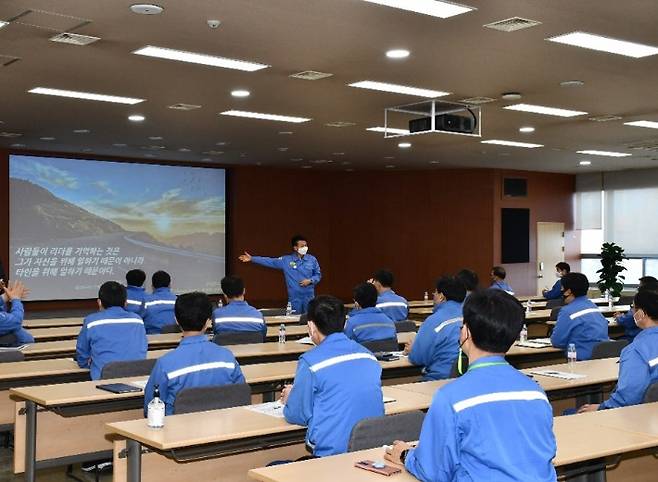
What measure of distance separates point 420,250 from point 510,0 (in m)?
13.9

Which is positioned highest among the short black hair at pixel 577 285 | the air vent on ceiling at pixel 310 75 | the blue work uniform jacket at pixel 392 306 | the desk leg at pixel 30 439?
the air vent on ceiling at pixel 310 75

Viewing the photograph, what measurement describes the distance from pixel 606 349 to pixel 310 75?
13.0 feet

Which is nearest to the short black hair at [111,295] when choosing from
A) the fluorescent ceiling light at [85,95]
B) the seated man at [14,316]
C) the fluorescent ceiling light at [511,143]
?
the seated man at [14,316]

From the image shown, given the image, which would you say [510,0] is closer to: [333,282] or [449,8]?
[449,8]

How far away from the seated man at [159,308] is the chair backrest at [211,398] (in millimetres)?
4497

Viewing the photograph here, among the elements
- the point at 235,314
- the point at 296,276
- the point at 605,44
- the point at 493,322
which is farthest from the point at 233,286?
the point at 493,322

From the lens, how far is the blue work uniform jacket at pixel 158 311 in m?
8.76

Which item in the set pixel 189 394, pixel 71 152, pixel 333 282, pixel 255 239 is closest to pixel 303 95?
pixel 189 394

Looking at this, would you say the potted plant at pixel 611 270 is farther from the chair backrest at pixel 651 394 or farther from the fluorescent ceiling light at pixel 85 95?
the chair backrest at pixel 651 394

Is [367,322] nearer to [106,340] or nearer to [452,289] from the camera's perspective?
[452,289]

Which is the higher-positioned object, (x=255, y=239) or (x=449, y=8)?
(x=449, y=8)

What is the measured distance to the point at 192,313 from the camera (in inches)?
178

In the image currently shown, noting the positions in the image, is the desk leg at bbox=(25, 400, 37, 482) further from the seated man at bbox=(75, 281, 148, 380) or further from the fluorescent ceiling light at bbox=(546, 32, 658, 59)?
the fluorescent ceiling light at bbox=(546, 32, 658, 59)

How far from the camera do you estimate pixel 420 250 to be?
19.5m
